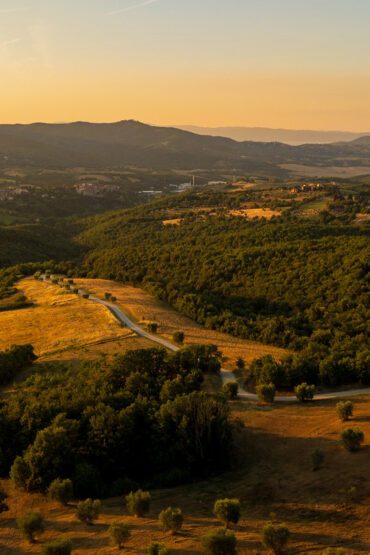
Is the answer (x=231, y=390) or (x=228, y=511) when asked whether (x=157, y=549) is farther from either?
(x=231, y=390)

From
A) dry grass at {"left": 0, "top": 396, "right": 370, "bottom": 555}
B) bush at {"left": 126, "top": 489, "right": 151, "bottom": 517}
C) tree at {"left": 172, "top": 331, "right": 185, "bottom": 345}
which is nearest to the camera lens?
dry grass at {"left": 0, "top": 396, "right": 370, "bottom": 555}

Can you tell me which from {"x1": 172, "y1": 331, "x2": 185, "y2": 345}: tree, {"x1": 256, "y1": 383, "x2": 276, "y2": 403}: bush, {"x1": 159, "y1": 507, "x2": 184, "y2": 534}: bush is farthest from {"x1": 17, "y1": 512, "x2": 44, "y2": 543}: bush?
{"x1": 172, "y1": 331, "x2": 185, "y2": 345}: tree

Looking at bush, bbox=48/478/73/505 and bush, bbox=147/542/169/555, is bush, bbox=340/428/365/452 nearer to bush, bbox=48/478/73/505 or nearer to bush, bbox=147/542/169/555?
bush, bbox=147/542/169/555

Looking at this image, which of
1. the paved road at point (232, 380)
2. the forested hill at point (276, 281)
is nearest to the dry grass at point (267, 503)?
the paved road at point (232, 380)

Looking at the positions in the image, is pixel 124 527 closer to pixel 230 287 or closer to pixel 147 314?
pixel 147 314

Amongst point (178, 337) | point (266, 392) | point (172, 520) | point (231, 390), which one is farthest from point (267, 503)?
point (178, 337)

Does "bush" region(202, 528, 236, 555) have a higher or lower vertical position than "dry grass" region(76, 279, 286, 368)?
higher
